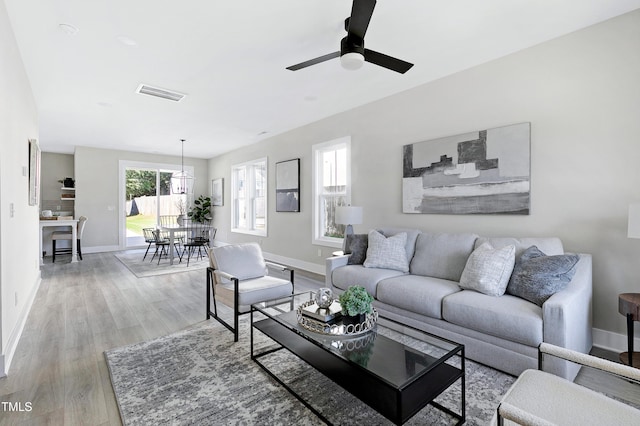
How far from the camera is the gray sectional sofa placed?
2.11 m

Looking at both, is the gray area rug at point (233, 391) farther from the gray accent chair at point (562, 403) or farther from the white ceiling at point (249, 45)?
the white ceiling at point (249, 45)

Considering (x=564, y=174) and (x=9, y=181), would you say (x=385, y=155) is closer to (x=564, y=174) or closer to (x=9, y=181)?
(x=564, y=174)

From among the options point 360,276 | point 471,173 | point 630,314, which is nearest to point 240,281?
point 360,276

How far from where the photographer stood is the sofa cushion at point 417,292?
2689 millimetres

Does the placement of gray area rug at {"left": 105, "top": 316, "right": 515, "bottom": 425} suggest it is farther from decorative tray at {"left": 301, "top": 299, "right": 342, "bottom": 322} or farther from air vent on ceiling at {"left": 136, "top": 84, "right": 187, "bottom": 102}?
air vent on ceiling at {"left": 136, "top": 84, "right": 187, "bottom": 102}

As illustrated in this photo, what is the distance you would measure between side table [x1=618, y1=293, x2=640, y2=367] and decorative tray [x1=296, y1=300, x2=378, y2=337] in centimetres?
176

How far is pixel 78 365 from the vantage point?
242 centimetres

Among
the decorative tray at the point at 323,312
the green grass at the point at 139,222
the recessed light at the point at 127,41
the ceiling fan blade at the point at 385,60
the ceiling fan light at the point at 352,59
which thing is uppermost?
the recessed light at the point at 127,41

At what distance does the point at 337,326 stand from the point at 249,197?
6.33 meters

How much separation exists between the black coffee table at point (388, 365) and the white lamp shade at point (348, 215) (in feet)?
7.27

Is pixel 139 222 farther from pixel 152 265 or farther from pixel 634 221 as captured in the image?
pixel 634 221

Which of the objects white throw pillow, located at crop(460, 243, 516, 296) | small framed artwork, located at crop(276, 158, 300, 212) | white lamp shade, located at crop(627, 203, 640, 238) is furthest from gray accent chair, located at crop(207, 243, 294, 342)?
white lamp shade, located at crop(627, 203, 640, 238)

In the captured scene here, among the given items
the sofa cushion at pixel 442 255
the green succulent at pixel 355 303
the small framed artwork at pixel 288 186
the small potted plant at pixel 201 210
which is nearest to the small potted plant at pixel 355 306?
the green succulent at pixel 355 303

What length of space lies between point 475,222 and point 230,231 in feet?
22.3
